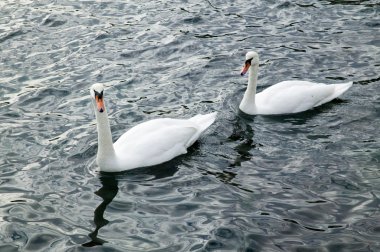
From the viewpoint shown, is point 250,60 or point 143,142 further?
point 250,60

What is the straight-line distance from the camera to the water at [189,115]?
8.72 meters

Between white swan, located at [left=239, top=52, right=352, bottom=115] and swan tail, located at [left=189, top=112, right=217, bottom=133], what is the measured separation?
102 centimetres

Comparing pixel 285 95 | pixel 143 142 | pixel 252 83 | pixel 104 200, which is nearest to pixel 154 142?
pixel 143 142

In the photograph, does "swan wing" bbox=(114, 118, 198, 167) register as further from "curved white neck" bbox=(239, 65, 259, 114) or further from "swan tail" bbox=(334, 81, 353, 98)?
"swan tail" bbox=(334, 81, 353, 98)

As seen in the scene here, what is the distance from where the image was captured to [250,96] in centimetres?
1234

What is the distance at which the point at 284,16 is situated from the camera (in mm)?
16453

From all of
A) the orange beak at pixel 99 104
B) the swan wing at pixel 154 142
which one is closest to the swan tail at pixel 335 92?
the swan wing at pixel 154 142

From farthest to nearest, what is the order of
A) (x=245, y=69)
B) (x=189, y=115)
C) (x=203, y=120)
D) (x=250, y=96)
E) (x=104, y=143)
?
(x=250, y=96) → (x=245, y=69) → (x=189, y=115) → (x=203, y=120) → (x=104, y=143)

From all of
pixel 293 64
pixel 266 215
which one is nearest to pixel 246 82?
pixel 293 64

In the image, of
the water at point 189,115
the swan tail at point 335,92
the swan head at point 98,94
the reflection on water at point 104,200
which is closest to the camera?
the reflection on water at point 104,200

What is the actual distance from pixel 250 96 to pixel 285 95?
2.03ft

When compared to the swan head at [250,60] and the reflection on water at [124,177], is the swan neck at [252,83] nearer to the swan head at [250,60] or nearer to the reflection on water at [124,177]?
the swan head at [250,60]

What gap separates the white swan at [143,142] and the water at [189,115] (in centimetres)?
19

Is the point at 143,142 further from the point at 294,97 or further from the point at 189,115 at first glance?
the point at 294,97
